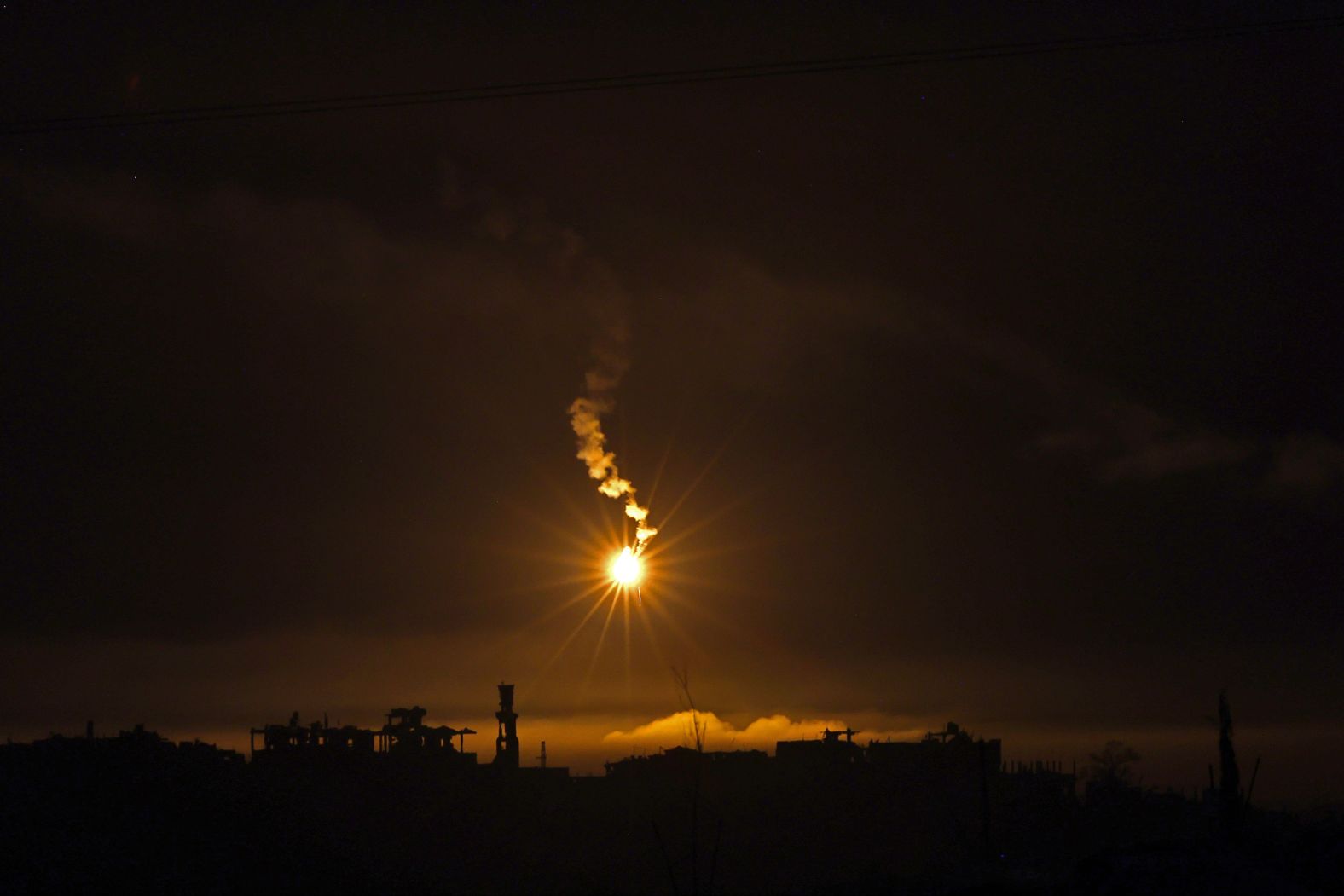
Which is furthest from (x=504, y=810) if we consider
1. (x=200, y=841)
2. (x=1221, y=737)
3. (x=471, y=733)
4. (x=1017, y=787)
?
(x=1221, y=737)

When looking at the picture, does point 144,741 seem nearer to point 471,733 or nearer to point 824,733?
point 471,733

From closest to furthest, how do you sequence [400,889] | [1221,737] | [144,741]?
[1221,737], [400,889], [144,741]

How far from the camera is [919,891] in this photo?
49312 mm

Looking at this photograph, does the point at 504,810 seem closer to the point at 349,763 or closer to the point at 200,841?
the point at 349,763

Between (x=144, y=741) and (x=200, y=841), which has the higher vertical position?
(x=144, y=741)

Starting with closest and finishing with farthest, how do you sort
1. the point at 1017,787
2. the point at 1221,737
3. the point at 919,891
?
the point at 1221,737
the point at 919,891
the point at 1017,787

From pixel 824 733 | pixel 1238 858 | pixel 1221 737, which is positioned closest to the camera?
pixel 1238 858

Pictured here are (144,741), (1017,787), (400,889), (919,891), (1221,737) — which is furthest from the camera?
(1017,787)

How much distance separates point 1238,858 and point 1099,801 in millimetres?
68858

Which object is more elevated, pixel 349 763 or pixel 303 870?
pixel 349 763

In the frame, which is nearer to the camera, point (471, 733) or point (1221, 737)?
point (1221, 737)

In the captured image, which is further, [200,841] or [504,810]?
[504,810]

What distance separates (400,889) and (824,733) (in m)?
37.1

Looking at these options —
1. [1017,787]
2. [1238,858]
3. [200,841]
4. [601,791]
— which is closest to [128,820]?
[200,841]
